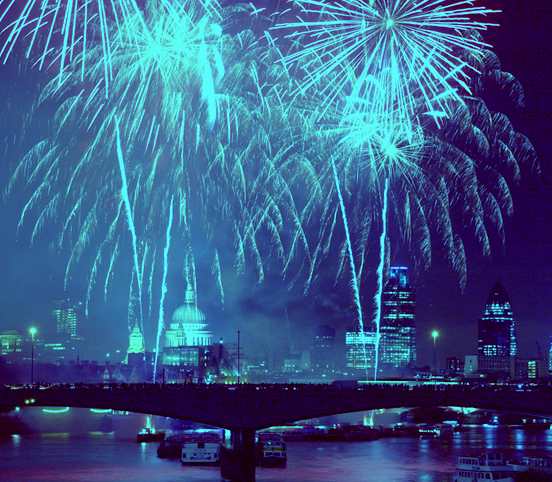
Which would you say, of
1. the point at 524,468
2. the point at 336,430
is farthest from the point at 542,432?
the point at 524,468

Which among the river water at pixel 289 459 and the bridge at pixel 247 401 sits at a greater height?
the bridge at pixel 247 401

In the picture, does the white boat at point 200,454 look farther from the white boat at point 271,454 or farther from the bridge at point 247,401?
the bridge at point 247,401

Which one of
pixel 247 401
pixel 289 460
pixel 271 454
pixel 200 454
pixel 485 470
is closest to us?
pixel 485 470

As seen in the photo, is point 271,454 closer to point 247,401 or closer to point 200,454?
point 200,454

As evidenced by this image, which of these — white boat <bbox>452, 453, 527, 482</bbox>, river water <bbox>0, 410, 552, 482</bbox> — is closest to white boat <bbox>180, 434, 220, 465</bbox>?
river water <bbox>0, 410, 552, 482</bbox>

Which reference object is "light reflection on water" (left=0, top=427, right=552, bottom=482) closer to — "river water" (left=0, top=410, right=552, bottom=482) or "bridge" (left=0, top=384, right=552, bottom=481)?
"river water" (left=0, top=410, right=552, bottom=482)

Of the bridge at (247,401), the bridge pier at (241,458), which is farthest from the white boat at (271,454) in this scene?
the bridge at (247,401)

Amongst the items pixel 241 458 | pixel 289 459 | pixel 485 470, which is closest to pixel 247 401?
pixel 241 458
